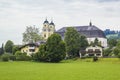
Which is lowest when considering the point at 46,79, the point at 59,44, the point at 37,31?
the point at 46,79

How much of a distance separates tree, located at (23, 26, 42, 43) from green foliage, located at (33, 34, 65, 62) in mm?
37340

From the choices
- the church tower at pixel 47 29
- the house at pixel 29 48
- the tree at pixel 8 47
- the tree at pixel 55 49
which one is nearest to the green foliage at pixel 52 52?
the tree at pixel 55 49

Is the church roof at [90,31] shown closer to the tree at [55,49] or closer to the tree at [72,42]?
the tree at [72,42]

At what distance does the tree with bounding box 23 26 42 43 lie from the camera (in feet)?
378

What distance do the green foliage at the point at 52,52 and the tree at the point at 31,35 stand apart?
37340 millimetres

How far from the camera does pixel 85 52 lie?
330 ft

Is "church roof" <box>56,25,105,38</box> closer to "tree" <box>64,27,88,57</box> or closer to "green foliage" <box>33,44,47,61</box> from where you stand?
"tree" <box>64,27,88,57</box>

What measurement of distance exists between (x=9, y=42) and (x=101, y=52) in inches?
1431

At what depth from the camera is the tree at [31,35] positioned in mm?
115312

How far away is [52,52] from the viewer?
75.5 metres

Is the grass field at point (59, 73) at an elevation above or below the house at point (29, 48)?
below

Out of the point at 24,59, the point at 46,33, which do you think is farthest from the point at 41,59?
the point at 46,33

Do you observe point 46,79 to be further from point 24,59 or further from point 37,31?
point 37,31

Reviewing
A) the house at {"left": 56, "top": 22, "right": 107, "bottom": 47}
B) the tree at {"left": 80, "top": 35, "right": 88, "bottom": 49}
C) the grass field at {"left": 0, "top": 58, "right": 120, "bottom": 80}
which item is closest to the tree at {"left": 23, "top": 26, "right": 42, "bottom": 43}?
the tree at {"left": 80, "top": 35, "right": 88, "bottom": 49}
